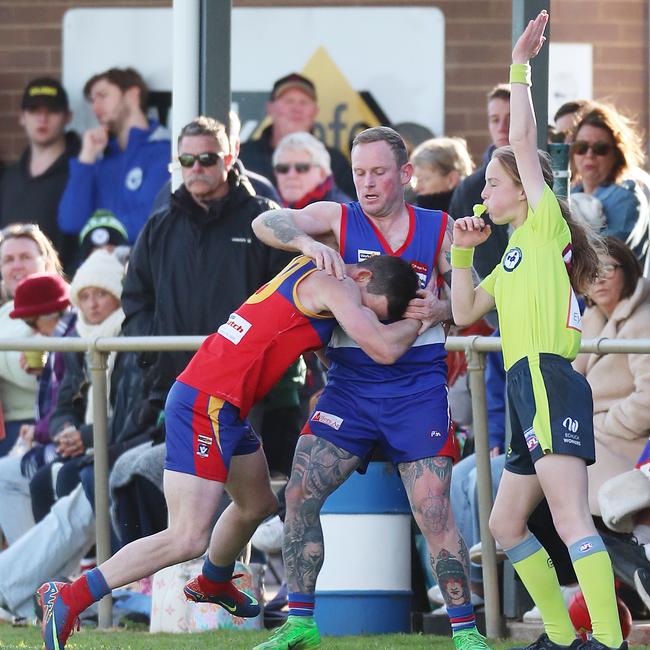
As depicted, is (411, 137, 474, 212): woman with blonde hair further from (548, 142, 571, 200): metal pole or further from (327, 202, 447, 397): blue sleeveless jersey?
(327, 202, 447, 397): blue sleeveless jersey

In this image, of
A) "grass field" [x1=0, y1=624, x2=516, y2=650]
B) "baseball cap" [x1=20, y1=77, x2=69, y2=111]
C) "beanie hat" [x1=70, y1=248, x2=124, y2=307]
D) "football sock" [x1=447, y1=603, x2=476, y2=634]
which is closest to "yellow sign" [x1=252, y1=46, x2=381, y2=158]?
"baseball cap" [x1=20, y1=77, x2=69, y2=111]

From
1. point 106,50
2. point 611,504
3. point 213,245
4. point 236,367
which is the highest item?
point 106,50

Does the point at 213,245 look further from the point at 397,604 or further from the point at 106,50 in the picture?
the point at 106,50

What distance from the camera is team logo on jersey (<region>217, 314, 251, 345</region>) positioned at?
6062mm

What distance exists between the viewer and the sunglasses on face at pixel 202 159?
7.71m

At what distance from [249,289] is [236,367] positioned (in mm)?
1710

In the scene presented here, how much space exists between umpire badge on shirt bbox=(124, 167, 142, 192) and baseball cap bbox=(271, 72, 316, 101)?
1064 mm

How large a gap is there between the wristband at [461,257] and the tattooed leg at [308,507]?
0.81 m

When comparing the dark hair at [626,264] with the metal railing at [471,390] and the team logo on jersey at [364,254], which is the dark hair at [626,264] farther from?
the team logo on jersey at [364,254]

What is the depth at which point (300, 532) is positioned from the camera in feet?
20.0

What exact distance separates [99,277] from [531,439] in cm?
371

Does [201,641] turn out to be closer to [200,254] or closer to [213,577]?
[213,577]

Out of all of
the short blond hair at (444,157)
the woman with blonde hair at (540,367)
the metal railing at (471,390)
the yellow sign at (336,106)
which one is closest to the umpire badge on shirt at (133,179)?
the yellow sign at (336,106)

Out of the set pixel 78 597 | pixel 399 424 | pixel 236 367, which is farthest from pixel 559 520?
pixel 78 597
